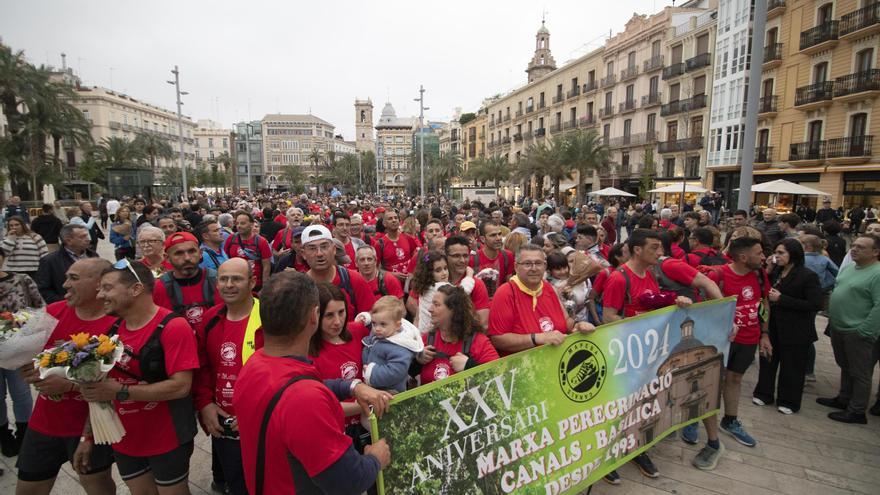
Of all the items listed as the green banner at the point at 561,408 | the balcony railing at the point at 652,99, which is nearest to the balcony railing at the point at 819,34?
the balcony railing at the point at 652,99

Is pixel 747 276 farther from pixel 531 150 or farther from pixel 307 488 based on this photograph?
pixel 531 150

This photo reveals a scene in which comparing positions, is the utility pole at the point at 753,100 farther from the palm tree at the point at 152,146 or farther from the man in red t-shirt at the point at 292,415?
the palm tree at the point at 152,146

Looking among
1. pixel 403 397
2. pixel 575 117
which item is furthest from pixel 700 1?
pixel 403 397

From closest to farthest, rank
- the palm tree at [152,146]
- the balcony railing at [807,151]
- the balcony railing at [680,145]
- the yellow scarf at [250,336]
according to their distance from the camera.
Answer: the yellow scarf at [250,336]
the balcony railing at [807,151]
the balcony railing at [680,145]
the palm tree at [152,146]

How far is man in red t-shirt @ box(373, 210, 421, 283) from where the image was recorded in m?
6.38

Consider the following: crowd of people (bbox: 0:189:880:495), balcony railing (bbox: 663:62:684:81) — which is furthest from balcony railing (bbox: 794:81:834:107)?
crowd of people (bbox: 0:189:880:495)

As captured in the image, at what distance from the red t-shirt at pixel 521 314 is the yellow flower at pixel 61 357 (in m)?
2.57

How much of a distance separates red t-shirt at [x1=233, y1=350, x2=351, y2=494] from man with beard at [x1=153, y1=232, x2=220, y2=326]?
2.07 m

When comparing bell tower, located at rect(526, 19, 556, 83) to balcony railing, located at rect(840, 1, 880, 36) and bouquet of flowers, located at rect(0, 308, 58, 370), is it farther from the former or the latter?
bouquet of flowers, located at rect(0, 308, 58, 370)

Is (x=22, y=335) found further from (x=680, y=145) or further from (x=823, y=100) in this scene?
(x=680, y=145)

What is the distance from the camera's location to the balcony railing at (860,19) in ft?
65.7

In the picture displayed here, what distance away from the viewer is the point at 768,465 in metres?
Result: 3.91

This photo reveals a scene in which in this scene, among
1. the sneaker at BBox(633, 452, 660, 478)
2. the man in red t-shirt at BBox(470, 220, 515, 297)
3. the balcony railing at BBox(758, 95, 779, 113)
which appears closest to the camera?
the sneaker at BBox(633, 452, 660, 478)

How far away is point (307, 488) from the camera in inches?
68.5
